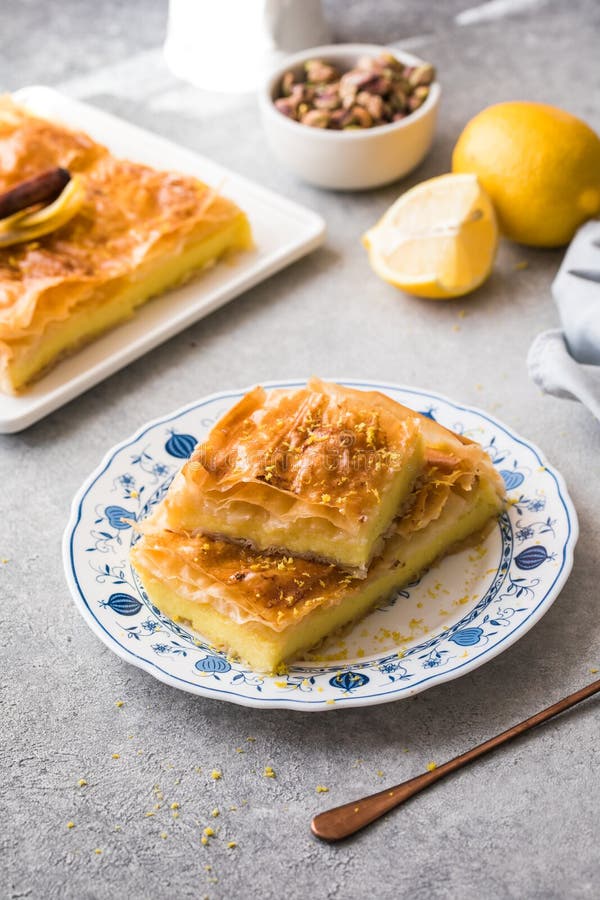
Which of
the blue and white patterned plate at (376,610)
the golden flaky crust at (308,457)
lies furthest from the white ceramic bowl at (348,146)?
the golden flaky crust at (308,457)

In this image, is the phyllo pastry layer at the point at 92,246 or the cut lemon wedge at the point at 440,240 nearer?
the phyllo pastry layer at the point at 92,246

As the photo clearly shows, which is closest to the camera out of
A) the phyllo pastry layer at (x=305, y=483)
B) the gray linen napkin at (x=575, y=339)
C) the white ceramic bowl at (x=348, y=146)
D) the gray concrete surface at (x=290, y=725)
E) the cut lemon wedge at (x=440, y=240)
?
the gray concrete surface at (x=290, y=725)

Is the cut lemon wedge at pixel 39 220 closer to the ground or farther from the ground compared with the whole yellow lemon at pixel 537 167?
closer to the ground

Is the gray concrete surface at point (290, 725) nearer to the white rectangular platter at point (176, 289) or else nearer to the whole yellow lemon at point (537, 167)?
the white rectangular platter at point (176, 289)

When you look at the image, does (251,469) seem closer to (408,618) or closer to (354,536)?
(354,536)

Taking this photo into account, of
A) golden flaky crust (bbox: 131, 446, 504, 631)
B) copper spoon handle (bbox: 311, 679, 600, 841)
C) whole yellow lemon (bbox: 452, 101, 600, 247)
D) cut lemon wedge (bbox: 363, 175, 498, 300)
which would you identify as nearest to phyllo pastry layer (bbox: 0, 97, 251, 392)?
cut lemon wedge (bbox: 363, 175, 498, 300)

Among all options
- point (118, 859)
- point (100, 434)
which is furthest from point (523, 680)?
point (100, 434)

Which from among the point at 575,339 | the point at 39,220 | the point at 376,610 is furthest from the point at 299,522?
the point at 39,220
